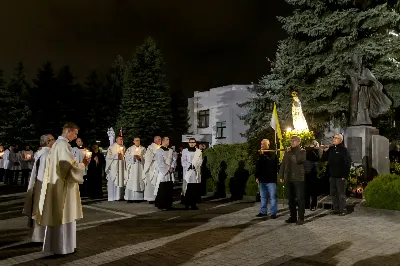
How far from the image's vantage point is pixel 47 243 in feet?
25.1

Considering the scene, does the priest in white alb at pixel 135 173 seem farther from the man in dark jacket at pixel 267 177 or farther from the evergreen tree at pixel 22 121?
the evergreen tree at pixel 22 121

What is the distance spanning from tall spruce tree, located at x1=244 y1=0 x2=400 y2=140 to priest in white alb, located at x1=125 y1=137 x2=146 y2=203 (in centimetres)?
972

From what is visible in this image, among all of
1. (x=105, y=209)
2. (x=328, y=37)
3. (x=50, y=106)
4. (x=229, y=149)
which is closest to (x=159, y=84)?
(x=50, y=106)

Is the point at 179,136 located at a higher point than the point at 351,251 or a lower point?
higher

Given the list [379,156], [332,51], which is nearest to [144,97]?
[332,51]

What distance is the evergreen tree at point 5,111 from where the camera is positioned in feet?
155

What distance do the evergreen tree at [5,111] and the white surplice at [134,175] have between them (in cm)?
3473

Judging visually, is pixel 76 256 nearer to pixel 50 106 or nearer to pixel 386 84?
pixel 386 84

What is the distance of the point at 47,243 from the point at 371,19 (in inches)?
755

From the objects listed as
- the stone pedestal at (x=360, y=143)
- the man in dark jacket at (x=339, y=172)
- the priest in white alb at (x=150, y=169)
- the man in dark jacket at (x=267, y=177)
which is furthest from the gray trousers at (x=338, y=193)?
the priest in white alb at (x=150, y=169)

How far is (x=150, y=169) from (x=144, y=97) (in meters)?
31.9

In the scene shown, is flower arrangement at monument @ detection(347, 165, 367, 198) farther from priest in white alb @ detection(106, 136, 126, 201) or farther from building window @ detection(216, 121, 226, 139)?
building window @ detection(216, 121, 226, 139)

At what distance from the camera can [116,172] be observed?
16734 mm

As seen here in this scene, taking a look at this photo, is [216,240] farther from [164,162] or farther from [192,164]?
[164,162]
